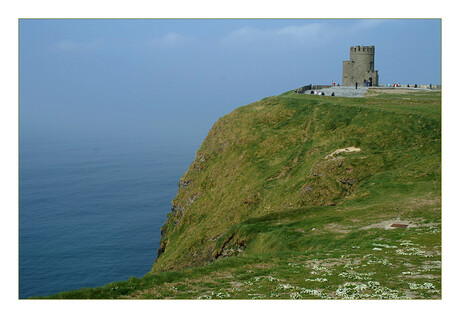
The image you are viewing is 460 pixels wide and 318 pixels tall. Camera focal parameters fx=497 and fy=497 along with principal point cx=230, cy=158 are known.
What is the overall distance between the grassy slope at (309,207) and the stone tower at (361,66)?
30180mm

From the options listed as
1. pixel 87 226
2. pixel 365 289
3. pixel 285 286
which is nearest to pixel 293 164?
pixel 285 286

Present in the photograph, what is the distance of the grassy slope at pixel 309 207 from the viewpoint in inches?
1069

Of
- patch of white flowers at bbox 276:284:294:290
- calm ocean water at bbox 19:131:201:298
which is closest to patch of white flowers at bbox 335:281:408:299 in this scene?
patch of white flowers at bbox 276:284:294:290

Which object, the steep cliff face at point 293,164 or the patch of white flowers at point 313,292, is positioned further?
the steep cliff face at point 293,164

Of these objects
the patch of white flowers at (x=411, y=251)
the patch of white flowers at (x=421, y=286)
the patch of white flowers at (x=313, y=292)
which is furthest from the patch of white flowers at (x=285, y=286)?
the patch of white flowers at (x=411, y=251)

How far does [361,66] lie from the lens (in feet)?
378

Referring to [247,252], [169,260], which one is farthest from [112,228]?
[247,252]

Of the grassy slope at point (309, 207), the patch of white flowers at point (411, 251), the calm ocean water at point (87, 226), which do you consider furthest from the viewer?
the calm ocean water at point (87, 226)

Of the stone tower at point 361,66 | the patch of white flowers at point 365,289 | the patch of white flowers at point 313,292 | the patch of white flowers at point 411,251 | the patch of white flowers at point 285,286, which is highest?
the stone tower at point 361,66

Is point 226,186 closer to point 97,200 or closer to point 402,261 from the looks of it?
point 402,261

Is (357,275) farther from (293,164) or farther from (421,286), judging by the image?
(293,164)

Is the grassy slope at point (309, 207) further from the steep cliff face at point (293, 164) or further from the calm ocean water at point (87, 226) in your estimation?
the calm ocean water at point (87, 226)

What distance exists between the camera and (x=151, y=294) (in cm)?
2650

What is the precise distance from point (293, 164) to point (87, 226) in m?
74.5
